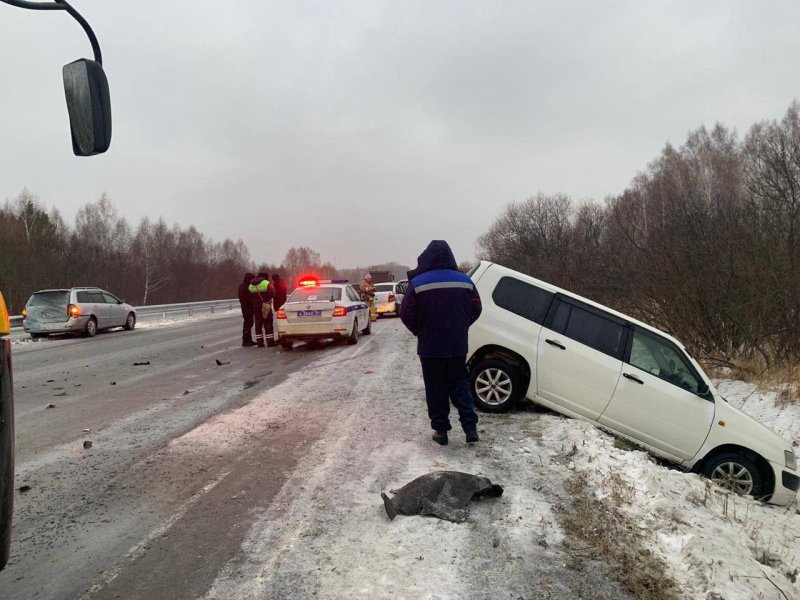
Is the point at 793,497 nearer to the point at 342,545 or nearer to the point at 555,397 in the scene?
the point at 555,397

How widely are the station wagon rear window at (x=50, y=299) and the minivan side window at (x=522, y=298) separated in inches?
657

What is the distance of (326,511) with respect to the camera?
371cm

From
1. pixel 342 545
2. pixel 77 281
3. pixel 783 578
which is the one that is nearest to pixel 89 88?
pixel 342 545

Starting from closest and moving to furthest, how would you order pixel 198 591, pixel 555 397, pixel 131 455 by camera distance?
pixel 198 591
pixel 131 455
pixel 555 397

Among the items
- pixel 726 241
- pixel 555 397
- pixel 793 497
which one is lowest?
pixel 793 497

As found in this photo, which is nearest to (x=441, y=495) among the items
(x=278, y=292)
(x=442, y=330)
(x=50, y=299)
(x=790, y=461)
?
(x=442, y=330)

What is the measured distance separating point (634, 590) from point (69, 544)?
11.5ft

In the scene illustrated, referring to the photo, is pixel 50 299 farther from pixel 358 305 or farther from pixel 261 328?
pixel 358 305

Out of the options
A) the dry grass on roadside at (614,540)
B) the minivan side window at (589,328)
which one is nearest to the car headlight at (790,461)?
the minivan side window at (589,328)

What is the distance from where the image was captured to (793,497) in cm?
541

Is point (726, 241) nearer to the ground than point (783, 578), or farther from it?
farther from it

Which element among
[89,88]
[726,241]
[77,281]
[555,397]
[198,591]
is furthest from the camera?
[77,281]

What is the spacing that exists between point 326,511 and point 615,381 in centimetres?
377

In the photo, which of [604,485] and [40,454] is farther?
[40,454]
